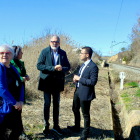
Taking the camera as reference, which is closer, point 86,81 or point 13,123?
point 13,123

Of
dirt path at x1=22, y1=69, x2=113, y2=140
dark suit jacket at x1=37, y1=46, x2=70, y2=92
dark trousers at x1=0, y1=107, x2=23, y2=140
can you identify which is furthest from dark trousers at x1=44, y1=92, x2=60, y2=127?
dark trousers at x1=0, y1=107, x2=23, y2=140

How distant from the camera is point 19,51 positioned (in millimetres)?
2906

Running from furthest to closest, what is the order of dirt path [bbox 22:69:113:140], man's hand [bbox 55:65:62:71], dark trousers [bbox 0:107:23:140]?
1. dirt path [bbox 22:69:113:140]
2. man's hand [bbox 55:65:62:71]
3. dark trousers [bbox 0:107:23:140]

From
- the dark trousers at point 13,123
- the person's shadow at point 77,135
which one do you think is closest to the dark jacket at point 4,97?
the dark trousers at point 13,123

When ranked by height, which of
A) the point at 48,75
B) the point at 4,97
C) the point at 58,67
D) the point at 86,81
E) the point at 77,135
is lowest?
the point at 77,135

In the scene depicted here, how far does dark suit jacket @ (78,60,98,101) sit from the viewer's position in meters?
2.80

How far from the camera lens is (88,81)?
279 centimetres

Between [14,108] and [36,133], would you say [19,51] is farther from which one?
[36,133]

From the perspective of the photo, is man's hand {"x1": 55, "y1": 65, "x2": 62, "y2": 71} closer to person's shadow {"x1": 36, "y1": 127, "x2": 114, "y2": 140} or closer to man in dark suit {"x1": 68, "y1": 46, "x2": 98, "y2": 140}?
man in dark suit {"x1": 68, "y1": 46, "x2": 98, "y2": 140}

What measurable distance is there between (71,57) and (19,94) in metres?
9.32

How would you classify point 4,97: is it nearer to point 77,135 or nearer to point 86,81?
point 86,81

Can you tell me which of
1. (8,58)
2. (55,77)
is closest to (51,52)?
(55,77)

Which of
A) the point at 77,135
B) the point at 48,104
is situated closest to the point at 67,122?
the point at 77,135

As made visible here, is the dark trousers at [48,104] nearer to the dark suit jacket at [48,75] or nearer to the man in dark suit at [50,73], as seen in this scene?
the man in dark suit at [50,73]
